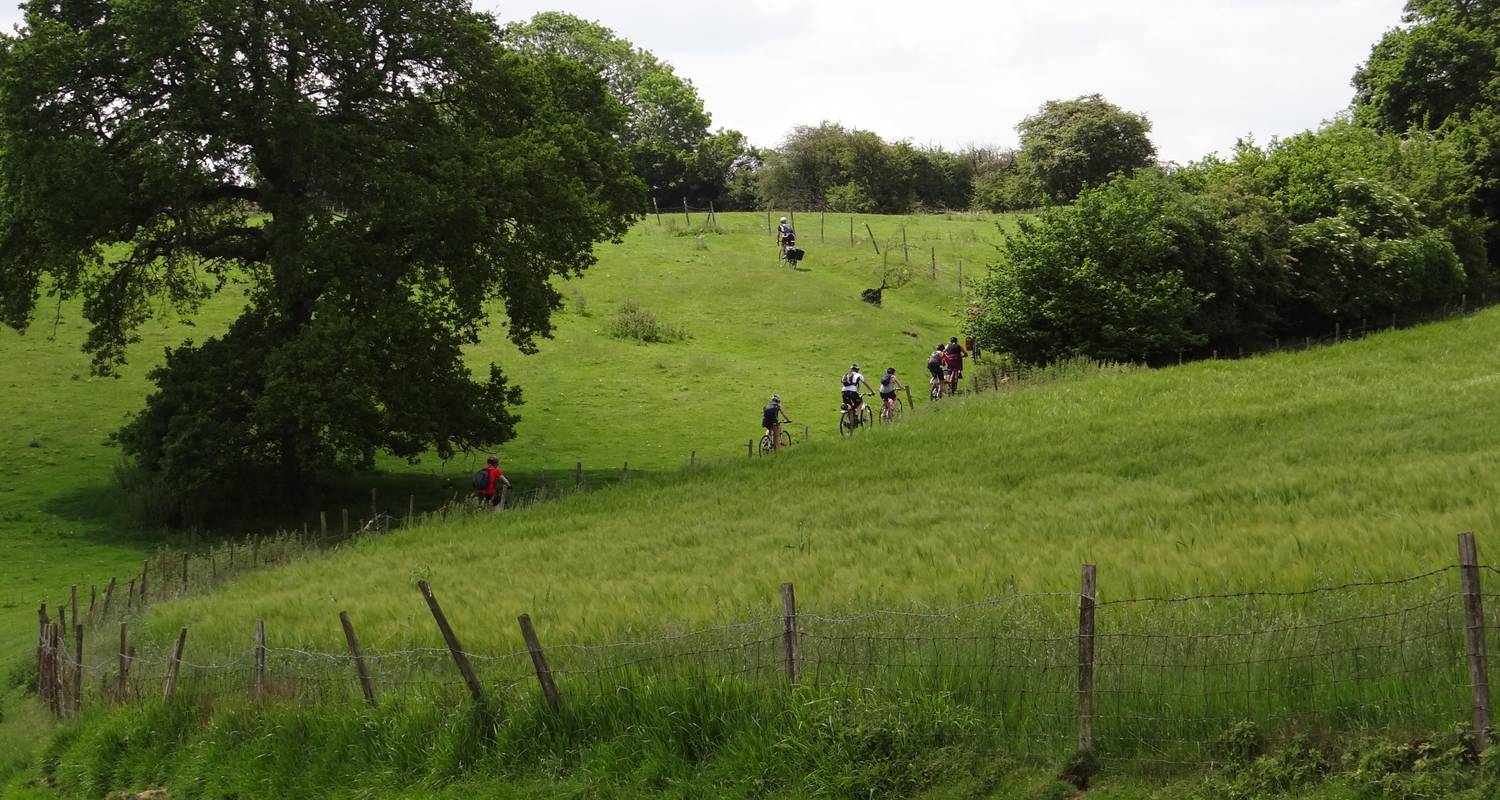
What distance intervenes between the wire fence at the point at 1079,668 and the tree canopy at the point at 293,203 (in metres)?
18.5

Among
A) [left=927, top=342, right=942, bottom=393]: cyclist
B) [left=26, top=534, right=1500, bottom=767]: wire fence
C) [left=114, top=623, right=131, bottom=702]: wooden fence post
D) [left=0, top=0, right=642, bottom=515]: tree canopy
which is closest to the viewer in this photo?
[left=26, top=534, right=1500, bottom=767]: wire fence

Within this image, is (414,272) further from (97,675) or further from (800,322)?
(800,322)

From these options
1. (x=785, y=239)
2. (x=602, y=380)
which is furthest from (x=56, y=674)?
(x=785, y=239)

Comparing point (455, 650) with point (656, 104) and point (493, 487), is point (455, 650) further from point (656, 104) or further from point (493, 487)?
point (656, 104)

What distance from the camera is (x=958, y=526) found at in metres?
23.3

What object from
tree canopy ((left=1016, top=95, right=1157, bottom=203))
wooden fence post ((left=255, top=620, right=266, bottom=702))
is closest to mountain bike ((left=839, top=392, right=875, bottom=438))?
wooden fence post ((left=255, top=620, right=266, bottom=702))

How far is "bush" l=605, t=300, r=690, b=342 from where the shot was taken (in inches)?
2302

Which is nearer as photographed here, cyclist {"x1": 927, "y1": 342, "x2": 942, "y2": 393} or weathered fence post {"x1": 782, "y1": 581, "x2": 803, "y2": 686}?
weathered fence post {"x1": 782, "y1": 581, "x2": 803, "y2": 686}

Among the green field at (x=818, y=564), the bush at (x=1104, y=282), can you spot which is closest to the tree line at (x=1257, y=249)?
the bush at (x=1104, y=282)

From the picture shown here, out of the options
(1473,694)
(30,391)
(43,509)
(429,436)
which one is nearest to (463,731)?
(1473,694)

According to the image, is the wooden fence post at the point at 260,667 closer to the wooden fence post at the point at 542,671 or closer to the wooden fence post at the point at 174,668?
the wooden fence post at the point at 174,668

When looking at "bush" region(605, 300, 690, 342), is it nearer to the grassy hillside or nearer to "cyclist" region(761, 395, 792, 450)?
the grassy hillside

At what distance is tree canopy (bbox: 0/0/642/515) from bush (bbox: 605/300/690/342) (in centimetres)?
2104

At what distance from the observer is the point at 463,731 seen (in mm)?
13766
